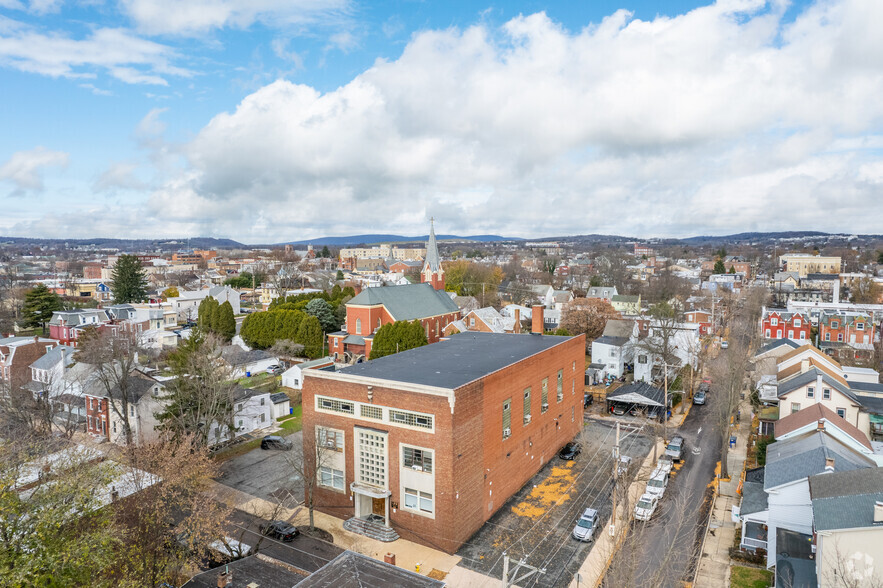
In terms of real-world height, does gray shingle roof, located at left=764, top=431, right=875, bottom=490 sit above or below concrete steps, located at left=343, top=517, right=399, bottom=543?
above

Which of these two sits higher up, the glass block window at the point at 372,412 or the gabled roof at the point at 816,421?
the glass block window at the point at 372,412

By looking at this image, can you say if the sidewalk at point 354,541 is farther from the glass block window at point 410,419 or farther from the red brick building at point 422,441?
the glass block window at point 410,419

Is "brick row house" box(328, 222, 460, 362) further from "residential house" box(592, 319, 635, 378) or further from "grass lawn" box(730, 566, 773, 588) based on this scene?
"grass lawn" box(730, 566, 773, 588)

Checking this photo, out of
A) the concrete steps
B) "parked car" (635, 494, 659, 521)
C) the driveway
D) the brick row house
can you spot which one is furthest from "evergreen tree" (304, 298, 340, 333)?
"parked car" (635, 494, 659, 521)

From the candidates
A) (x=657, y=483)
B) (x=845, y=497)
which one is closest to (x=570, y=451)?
(x=657, y=483)

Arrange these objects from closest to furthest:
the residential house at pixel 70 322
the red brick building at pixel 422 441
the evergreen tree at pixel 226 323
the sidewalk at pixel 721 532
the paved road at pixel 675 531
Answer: the paved road at pixel 675 531
the sidewalk at pixel 721 532
the red brick building at pixel 422 441
the residential house at pixel 70 322
the evergreen tree at pixel 226 323

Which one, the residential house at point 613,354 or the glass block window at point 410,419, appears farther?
the residential house at point 613,354

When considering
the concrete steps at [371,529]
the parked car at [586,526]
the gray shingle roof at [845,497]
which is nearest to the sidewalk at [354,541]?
the concrete steps at [371,529]
